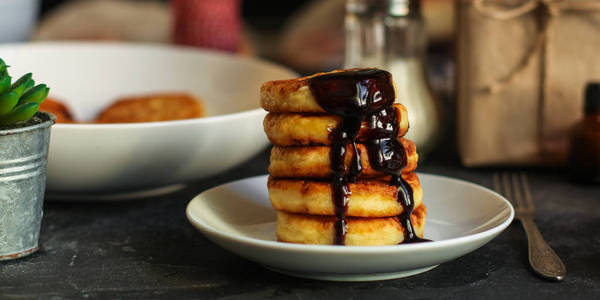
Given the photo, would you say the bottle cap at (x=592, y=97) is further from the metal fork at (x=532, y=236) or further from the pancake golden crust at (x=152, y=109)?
the pancake golden crust at (x=152, y=109)

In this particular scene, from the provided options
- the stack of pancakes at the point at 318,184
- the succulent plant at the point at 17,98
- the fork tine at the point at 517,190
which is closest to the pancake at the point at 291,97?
the stack of pancakes at the point at 318,184

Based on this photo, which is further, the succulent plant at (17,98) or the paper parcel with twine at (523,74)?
the paper parcel with twine at (523,74)

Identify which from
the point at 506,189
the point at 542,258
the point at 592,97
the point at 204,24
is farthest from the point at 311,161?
the point at 204,24

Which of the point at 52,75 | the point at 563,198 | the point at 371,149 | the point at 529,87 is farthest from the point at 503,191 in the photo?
the point at 52,75

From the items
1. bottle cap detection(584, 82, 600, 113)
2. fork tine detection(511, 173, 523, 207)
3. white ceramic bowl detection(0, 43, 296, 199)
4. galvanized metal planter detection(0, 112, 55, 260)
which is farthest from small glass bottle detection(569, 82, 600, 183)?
galvanized metal planter detection(0, 112, 55, 260)

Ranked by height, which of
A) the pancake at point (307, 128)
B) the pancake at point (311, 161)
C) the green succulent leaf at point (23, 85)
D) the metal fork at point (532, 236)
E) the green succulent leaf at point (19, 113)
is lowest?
the metal fork at point (532, 236)

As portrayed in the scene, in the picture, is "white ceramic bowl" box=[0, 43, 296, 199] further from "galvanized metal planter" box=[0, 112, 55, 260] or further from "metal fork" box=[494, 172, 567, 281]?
"metal fork" box=[494, 172, 567, 281]

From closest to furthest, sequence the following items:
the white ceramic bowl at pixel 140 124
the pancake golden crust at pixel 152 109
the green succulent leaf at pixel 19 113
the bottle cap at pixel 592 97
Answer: the green succulent leaf at pixel 19 113 < the white ceramic bowl at pixel 140 124 < the bottle cap at pixel 592 97 < the pancake golden crust at pixel 152 109

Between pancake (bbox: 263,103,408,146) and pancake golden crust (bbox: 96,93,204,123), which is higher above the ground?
pancake (bbox: 263,103,408,146)
